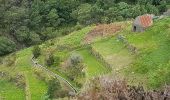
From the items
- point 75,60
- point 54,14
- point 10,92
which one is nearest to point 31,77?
point 10,92

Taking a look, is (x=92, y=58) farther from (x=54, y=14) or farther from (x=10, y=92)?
(x=54, y=14)

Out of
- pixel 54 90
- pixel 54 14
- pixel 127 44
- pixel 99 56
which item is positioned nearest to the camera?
pixel 54 90

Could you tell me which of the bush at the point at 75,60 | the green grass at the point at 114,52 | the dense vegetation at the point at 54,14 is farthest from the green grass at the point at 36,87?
the dense vegetation at the point at 54,14

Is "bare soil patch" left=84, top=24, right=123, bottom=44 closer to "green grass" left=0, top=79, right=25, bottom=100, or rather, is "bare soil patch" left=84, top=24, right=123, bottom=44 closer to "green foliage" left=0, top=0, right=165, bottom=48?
"green grass" left=0, top=79, right=25, bottom=100

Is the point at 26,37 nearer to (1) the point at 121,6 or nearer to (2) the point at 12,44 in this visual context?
(2) the point at 12,44

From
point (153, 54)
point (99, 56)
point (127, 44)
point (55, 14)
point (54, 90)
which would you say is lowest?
point (55, 14)

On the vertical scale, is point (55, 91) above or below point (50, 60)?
above

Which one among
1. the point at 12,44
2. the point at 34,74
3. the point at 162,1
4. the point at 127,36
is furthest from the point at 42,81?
the point at 162,1

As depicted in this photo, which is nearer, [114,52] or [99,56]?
[114,52]
